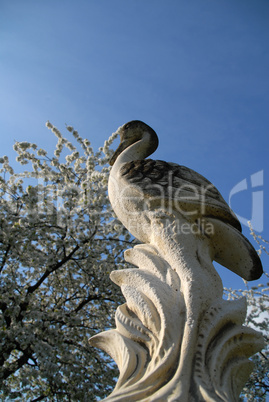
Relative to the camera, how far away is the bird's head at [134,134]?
347 cm

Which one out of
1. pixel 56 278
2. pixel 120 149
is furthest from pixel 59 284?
pixel 120 149

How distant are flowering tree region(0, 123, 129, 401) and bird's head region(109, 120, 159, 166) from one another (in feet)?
14.5

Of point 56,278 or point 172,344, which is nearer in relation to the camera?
point 172,344

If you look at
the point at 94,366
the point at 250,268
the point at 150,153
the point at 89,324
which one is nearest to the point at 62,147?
the point at 89,324

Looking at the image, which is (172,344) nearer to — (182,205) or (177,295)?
(177,295)

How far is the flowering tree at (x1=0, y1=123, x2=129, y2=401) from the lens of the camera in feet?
21.9

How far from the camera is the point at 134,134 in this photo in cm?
355

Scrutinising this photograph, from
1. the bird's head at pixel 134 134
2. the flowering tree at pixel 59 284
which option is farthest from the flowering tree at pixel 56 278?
the bird's head at pixel 134 134

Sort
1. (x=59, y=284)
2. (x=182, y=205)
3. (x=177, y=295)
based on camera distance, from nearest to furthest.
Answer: (x=177, y=295)
(x=182, y=205)
(x=59, y=284)

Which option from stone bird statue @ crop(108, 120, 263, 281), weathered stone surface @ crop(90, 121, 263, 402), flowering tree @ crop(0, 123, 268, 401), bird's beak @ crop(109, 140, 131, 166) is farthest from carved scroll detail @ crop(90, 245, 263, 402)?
flowering tree @ crop(0, 123, 268, 401)

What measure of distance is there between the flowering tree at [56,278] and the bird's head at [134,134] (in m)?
4.42

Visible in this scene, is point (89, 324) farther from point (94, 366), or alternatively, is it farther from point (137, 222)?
point (137, 222)

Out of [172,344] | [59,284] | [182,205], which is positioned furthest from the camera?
[59,284]

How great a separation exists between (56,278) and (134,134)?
6.19m
